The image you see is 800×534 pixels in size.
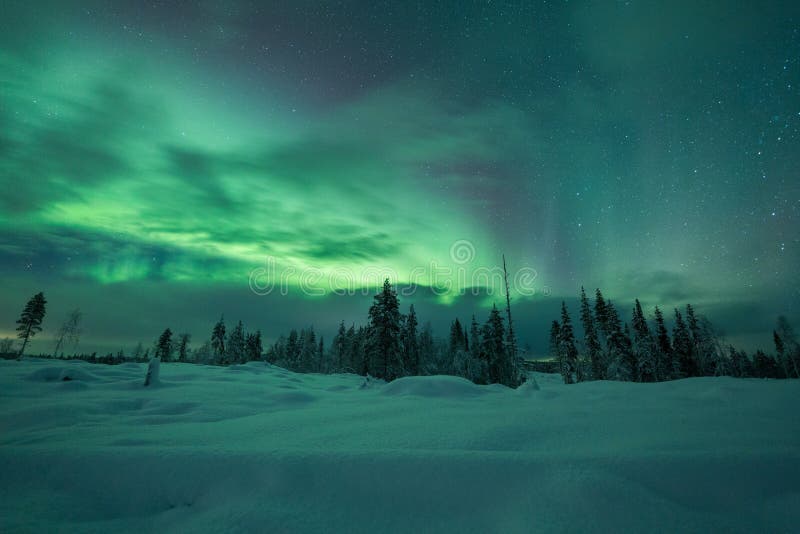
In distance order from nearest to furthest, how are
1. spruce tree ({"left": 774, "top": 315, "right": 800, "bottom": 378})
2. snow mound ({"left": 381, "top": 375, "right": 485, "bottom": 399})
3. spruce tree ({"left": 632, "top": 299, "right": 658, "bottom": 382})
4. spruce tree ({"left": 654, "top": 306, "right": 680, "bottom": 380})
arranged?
snow mound ({"left": 381, "top": 375, "right": 485, "bottom": 399}) → spruce tree ({"left": 632, "top": 299, "right": 658, "bottom": 382}) → spruce tree ({"left": 654, "top": 306, "right": 680, "bottom": 380}) → spruce tree ({"left": 774, "top": 315, "right": 800, "bottom": 378})

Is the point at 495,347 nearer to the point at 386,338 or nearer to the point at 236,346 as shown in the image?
the point at 386,338

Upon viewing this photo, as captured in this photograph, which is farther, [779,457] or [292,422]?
[292,422]

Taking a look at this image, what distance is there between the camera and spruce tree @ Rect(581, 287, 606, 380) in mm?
40781

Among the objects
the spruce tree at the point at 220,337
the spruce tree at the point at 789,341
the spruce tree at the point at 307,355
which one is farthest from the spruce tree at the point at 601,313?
the spruce tree at the point at 220,337

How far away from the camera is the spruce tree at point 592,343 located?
1606 inches

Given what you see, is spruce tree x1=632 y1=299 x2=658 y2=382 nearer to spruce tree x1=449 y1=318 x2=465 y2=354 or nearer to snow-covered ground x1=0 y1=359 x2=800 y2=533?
spruce tree x1=449 y1=318 x2=465 y2=354

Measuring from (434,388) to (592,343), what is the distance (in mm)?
42598

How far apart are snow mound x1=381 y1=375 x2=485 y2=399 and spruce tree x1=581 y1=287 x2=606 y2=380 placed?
137 ft

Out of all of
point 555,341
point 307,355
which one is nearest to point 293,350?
point 307,355

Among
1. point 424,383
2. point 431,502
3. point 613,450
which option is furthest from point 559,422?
point 424,383

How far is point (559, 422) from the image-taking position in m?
3.19

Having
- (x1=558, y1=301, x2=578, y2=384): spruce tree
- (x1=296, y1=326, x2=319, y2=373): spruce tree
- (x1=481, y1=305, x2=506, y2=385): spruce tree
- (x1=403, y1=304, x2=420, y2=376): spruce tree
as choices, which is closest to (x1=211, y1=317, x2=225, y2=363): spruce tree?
(x1=296, y1=326, x2=319, y2=373): spruce tree

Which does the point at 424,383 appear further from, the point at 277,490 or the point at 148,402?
the point at 277,490

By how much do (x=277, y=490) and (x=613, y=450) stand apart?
7.46 ft
